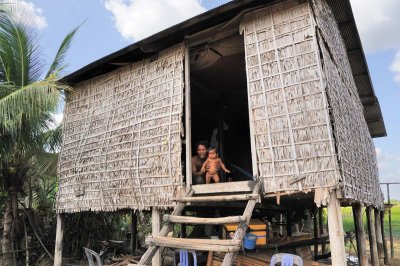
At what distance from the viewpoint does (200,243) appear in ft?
13.2

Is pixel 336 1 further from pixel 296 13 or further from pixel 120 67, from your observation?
pixel 120 67

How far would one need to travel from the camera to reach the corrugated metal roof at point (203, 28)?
5.34 meters

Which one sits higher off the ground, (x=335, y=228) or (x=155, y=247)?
(x=335, y=228)

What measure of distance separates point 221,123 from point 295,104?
171 inches

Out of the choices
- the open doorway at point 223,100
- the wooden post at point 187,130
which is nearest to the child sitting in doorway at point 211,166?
the wooden post at point 187,130

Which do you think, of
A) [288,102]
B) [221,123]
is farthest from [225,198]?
[221,123]

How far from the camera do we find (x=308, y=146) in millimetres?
4523

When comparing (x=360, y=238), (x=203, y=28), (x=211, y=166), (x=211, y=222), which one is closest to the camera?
(x=211, y=222)

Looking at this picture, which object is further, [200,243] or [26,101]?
[26,101]

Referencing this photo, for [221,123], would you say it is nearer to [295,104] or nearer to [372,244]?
[295,104]

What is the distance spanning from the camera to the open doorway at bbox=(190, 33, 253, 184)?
639 cm

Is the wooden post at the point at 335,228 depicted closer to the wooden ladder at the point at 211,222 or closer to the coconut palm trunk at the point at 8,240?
the wooden ladder at the point at 211,222

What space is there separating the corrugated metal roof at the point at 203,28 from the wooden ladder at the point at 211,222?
2.53 metres

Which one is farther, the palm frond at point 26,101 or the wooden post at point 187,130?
the palm frond at point 26,101
